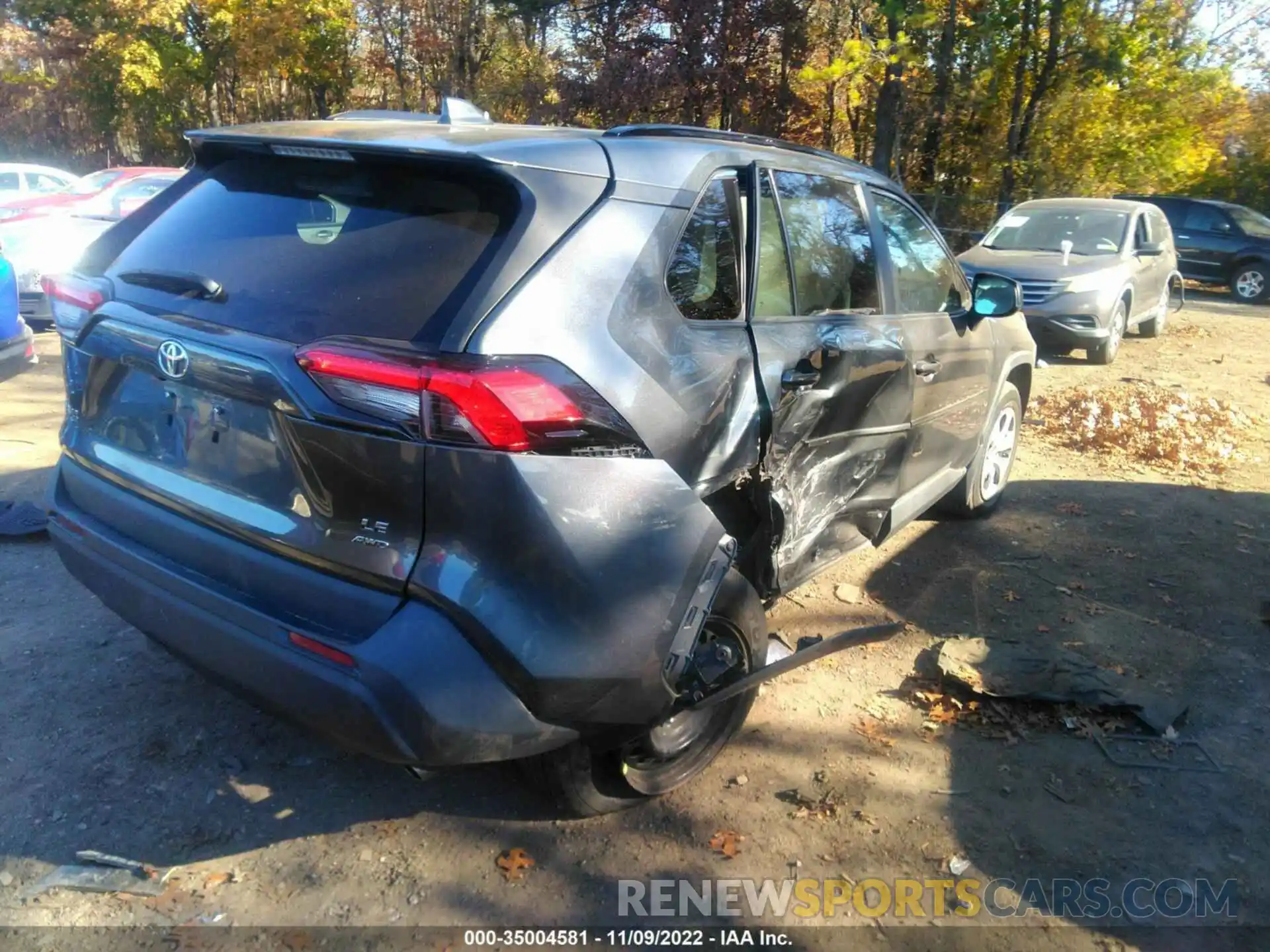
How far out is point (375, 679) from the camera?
2.33 meters

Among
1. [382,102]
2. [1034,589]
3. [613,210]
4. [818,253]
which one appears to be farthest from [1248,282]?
[382,102]

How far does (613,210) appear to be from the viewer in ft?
8.89

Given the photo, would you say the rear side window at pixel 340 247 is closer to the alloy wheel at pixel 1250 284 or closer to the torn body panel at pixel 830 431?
the torn body panel at pixel 830 431

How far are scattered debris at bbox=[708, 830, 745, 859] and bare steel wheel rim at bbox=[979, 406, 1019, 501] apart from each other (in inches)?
125

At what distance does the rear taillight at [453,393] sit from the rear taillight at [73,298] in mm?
1025

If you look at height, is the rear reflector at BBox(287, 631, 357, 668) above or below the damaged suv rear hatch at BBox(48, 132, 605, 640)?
below

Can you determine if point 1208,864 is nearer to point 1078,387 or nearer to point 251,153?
point 251,153

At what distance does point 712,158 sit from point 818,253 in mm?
738

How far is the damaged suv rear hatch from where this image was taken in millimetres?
2402

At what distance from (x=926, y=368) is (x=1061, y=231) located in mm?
9122

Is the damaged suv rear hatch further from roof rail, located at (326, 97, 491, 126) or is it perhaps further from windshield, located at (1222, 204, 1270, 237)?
windshield, located at (1222, 204, 1270, 237)

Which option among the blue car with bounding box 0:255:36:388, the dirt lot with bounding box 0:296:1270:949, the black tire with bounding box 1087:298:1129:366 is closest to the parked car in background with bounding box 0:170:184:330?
the blue car with bounding box 0:255:36:388

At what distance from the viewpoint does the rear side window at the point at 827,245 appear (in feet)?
11.7

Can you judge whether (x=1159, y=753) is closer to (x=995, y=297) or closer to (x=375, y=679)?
(x=995, y=297)
